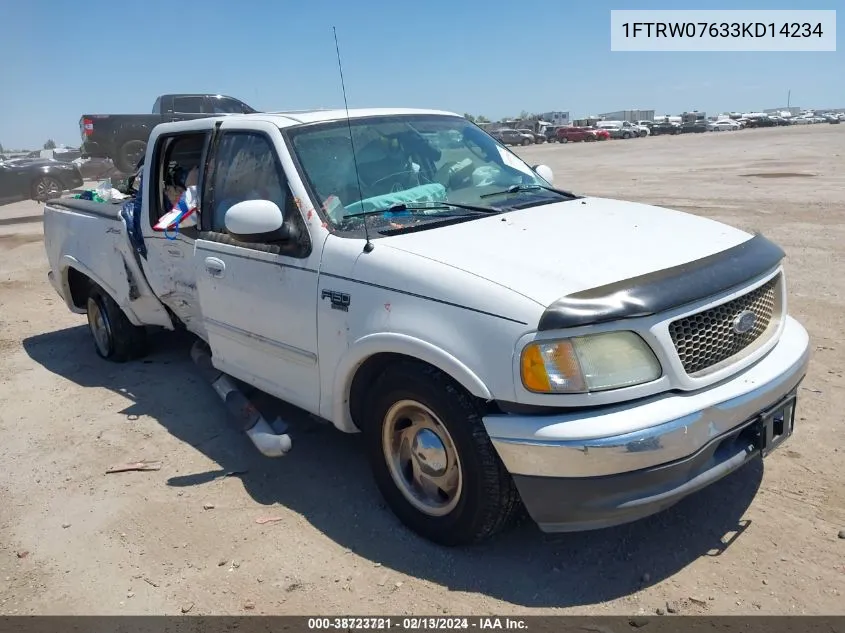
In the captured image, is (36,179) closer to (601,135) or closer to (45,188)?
(45,188)

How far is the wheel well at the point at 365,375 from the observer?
3.18 m

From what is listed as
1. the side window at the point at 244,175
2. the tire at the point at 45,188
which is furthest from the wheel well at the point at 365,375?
the tire at the point at 45,188

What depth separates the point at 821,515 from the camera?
3311 millimetres

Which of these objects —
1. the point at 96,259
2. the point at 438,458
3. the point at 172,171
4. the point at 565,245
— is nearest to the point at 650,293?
the point at 565,245

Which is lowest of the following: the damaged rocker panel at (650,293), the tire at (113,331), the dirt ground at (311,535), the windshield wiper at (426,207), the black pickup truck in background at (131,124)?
the dirt ground at (311,535)

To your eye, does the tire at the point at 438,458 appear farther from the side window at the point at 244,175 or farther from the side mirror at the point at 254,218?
the side window at the point at 244,175

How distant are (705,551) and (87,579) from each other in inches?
108

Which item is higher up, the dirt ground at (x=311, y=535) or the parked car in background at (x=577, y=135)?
the parked car in background at (x=577, y=135)

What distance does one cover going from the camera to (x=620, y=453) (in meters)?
2.58

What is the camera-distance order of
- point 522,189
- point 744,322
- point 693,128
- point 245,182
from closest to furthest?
point 744,322 → point 245,182 → point 522,189 → point 693,128

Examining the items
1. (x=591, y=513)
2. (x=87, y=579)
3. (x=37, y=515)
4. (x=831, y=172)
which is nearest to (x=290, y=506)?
(x=87, y=579)

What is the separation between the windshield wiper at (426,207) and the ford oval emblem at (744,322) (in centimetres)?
130

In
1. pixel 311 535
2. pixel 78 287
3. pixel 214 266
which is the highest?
pixel 214 266

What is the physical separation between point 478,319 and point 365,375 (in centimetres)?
82
